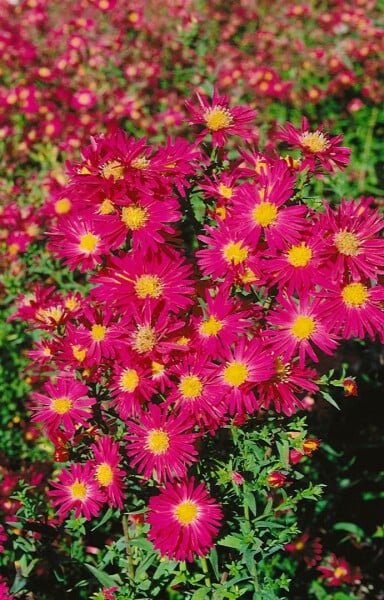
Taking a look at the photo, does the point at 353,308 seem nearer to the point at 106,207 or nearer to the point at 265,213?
the point at 265,213

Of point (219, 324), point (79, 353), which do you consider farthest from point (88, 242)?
point (219, 324)

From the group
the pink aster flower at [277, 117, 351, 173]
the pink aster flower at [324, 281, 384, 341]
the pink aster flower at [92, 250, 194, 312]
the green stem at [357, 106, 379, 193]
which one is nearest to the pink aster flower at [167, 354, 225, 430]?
the pink aster flower at [92, 250, 194, 312]

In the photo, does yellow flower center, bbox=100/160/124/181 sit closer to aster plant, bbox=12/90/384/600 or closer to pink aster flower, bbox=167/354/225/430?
aster plant, bbox=12/90/384/600

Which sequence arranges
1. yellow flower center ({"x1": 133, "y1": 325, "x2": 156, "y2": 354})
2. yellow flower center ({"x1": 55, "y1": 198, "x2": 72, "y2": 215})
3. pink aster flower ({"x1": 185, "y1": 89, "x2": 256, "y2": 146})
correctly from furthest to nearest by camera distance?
yellow flower center ({"x1": 55, "y1": 198, "x2": 72, "y2": 215}) → pink aster flower ({"x1": 185, "y1": 89, "x2": 256, "y2": 146}) → yellow flower center ({"x1": 133, "y1": 325, "x2": 156, "y2": 354})

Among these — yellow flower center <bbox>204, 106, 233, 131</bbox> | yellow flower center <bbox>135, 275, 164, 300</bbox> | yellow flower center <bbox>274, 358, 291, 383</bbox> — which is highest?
yellow flower center <bbox>204, 106, 233, 131</bbox>

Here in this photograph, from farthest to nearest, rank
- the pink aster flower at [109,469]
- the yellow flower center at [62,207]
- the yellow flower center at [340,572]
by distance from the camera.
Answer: the yellow flower center at [62,207] < the yellow flower center at [340,572] < the pink aster flower at [109,469]

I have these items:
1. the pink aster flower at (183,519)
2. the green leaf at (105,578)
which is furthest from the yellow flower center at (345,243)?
the green leaf at (105,578)

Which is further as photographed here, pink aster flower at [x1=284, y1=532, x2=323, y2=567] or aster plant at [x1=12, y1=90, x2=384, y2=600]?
pink aster flower at [x1=284, y1=532, x2=323, y2=567]

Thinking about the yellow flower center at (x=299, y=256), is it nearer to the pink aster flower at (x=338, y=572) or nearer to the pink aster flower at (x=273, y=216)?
the pink aster flower at (x=273, y=216)
